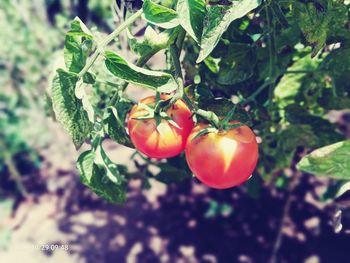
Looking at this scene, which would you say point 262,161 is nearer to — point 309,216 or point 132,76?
point 132,76

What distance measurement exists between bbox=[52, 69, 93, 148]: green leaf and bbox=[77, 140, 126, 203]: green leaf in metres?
0.11

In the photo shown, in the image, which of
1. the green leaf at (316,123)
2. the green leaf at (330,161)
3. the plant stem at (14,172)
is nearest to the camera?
the green leaf at (330,161)

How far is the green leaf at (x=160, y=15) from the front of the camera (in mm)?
534

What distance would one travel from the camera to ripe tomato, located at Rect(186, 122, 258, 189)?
571 mm

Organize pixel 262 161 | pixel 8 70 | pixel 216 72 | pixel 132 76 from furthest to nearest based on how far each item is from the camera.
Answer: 1. pixel 8 70
2. pixel 262 161
3. pixel 216 72
4. pixel 132 76

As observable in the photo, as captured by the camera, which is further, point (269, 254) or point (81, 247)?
point (81, 247)

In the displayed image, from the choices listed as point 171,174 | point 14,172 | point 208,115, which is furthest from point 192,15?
point 14,172

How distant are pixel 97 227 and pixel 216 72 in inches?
55.1

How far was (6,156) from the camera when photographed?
213 cm

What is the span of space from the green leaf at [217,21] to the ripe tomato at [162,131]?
Result: 117 mm

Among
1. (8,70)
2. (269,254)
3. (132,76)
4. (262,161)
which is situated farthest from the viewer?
(8,70)

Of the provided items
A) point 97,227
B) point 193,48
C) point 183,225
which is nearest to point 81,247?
point 97,227

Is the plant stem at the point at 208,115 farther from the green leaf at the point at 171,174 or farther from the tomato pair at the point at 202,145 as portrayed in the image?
the green leaf at the point at 171,174
